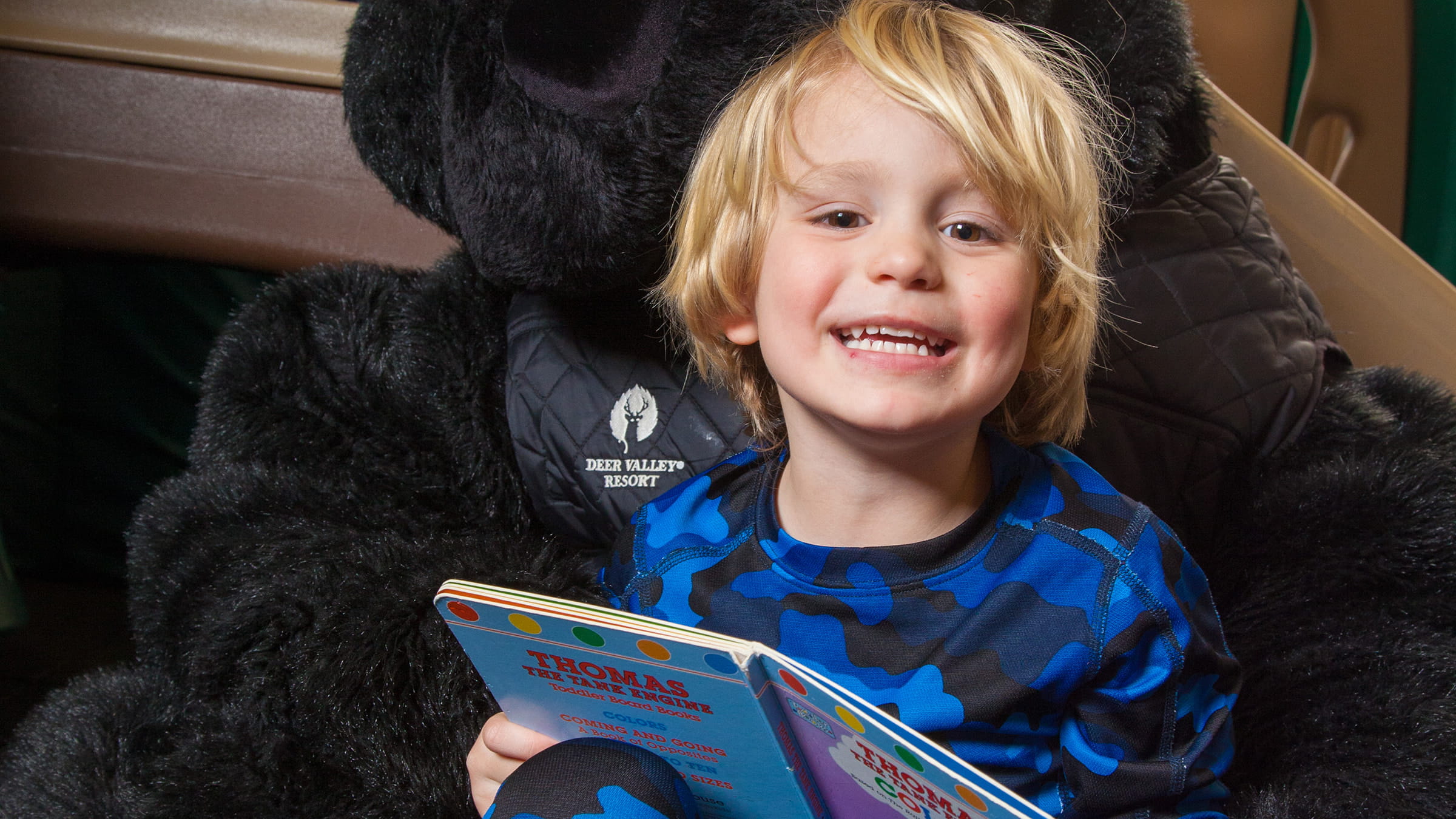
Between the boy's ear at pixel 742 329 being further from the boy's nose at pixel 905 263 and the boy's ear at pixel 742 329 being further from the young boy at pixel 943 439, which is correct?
the boy's nose at pixel 905 263

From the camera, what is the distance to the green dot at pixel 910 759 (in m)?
0.44

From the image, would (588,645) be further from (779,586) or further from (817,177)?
(817,177)

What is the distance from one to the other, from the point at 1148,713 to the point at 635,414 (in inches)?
16.9

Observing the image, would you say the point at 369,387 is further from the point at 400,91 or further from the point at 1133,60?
the point at 1133,60

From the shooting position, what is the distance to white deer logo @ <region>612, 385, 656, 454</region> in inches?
33.0

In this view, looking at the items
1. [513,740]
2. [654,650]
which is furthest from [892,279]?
[513,740]

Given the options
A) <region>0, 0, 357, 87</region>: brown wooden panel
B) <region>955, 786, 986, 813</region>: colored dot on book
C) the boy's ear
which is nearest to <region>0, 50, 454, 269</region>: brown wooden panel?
<region>0, 0, 357, 87</region>: brown wooden panel

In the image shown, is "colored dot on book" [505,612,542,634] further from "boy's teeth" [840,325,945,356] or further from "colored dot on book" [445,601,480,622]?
"boy's teeth" [840,325,945,356]

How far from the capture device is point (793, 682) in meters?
0.46

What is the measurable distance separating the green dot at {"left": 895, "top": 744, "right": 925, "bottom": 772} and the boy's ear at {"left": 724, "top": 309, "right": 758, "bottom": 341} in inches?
12.4

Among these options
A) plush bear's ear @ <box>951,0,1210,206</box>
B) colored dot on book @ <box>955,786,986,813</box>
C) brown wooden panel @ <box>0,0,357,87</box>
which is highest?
plush bear's ear @ <box>951,0,1210,206</box>

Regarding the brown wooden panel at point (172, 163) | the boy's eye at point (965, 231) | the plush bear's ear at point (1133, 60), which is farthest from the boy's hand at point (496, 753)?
the brown wooden panel at point (172, 163)

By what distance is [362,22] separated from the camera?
0.75m

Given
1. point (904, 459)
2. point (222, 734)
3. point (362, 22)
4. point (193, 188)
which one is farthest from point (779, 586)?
point (193, 188)
